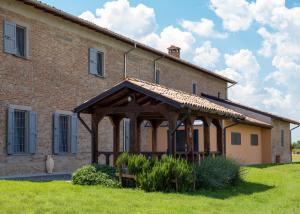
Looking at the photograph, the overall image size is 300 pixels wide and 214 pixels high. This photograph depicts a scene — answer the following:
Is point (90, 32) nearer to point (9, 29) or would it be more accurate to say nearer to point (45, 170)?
point (9, 29)

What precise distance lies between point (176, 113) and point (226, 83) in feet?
83.2

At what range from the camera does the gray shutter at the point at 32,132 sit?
58.8ft

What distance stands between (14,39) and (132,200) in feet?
30.0

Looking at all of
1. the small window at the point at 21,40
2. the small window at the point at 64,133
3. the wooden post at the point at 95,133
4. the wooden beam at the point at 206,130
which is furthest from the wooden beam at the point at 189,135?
the small window at the point at 21,40

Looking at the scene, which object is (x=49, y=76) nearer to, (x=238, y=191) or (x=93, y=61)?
(x=93, y=61)

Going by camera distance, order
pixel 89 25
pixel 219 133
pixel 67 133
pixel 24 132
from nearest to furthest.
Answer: pixel 219 133 < pixel 24 132 < pixel 67 133 < pixel 89 25

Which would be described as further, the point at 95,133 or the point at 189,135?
the point at 95,133

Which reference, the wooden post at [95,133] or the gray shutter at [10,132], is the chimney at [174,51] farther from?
the wooden post at [95,133]

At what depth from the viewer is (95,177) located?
45.1 feet

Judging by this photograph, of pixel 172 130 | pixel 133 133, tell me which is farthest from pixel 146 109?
pixel 172 130

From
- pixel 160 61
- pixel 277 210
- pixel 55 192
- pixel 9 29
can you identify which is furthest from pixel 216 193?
pixel 160 61

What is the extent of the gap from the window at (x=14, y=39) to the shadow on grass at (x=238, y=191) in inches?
350

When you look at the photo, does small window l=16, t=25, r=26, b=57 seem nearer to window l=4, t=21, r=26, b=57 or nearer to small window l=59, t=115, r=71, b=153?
window l=4, t=21, r=26, b=57

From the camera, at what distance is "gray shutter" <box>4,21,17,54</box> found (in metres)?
17.1
